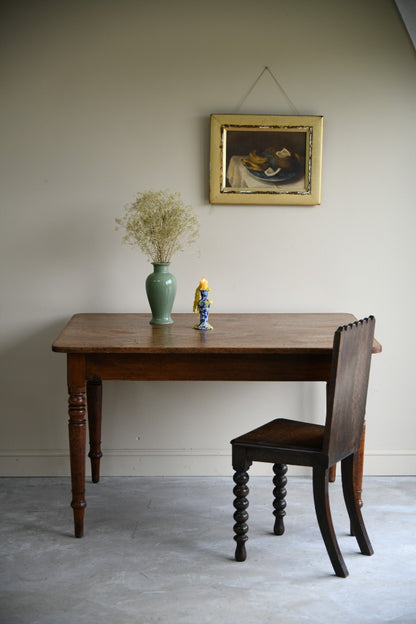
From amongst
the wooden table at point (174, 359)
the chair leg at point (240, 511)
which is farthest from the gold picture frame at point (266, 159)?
the chair leg at point (240, 511)

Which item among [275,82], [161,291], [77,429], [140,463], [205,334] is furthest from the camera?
[140,463]

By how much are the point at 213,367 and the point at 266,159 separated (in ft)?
3.90

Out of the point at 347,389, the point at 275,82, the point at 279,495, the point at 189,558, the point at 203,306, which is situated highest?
the point at 275,82

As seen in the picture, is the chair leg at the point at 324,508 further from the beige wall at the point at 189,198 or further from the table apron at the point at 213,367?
the beige wall at the point at 189,198

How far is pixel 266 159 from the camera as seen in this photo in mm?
3791

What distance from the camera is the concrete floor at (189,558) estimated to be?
2.64m

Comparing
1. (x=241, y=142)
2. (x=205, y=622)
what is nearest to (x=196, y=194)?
(x=241, y=142)

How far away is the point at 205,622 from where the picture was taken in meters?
2.56

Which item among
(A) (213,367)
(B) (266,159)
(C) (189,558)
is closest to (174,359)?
(A) (213,367)

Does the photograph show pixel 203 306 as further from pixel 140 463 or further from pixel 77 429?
pixel 140 463

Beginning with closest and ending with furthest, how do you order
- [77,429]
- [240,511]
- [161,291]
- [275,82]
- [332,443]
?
[332,443], [240,511], [77,429], [161,291], [275,82]

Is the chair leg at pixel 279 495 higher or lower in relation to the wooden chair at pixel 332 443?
lower

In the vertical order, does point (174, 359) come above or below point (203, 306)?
below

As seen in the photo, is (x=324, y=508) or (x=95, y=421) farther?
(x=95, y=421)
